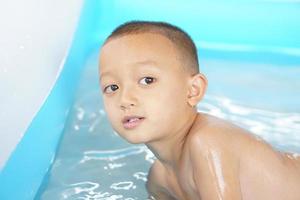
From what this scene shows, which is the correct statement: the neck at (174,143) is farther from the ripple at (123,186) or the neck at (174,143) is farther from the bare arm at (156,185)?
the ripple at (123,186)

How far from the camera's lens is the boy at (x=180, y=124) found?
1158mm

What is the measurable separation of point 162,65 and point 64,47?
847 millimetres

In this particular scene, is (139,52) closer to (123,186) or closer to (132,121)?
(132,121)

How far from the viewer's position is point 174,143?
4.23 feet

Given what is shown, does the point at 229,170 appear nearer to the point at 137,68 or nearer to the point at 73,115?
the point at 137,68

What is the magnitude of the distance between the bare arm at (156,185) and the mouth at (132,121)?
1.13ft

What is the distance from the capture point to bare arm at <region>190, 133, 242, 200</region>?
45.6 inches

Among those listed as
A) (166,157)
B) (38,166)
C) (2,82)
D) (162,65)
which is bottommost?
(38,166)

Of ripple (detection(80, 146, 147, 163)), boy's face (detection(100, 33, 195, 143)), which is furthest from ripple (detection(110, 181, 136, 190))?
boy's face (detection(100, 33, 195, 143))

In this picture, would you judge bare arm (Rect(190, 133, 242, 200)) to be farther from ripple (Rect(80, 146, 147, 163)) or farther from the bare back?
ripple (Rect(80, 146, 147, 163))

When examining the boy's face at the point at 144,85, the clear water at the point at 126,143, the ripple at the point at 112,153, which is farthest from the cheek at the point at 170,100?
the ripple at the point at 112,153

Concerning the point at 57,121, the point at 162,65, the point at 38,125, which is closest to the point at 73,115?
the point at 57,121

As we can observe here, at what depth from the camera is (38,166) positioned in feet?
5.20

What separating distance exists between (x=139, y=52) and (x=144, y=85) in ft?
Result: 0.23
